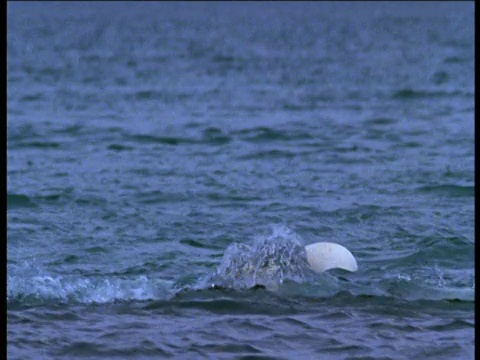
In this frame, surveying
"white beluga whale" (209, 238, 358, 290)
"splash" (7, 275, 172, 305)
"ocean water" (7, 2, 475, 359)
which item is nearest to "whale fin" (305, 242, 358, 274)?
"white beluga whale" (209, 238, 358, 290)

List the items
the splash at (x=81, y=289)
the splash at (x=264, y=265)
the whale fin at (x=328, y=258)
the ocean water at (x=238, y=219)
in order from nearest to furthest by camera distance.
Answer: the ocean water at (x=238, y=219)
the splash at (x=81, y=289)
the splash at (x=264, y=265)
the whale fin at (x=328, y=258)

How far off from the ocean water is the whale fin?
0.10m

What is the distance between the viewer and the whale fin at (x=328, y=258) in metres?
11.8

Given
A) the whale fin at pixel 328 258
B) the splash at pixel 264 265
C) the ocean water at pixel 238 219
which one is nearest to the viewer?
the ocean water at pixel 238 219

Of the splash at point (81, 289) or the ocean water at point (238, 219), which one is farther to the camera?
the splash at point (81, 289)

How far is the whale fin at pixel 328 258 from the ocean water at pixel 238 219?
4.1 inches

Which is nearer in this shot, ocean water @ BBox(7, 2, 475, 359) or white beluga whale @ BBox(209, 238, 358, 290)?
ocean water @ BBox(7, 2, 475, 359)

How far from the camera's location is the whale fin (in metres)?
11.8

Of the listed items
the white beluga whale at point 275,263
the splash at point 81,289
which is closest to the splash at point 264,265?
the white beluga whale at point 275,263

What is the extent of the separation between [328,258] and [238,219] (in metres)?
3.05

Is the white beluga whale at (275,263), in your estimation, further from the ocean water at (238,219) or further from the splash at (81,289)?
the splash at (81,289)

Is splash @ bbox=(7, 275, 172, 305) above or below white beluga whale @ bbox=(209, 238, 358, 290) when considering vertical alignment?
below

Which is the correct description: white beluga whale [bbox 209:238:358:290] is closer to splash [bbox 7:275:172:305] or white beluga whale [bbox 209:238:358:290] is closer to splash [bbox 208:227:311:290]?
splash [bbox 208:227:311:290]

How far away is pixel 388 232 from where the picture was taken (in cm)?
1398
